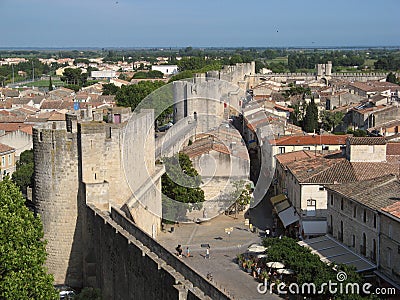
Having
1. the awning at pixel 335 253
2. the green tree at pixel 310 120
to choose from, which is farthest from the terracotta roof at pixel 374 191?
the green tree at pixel 310 120

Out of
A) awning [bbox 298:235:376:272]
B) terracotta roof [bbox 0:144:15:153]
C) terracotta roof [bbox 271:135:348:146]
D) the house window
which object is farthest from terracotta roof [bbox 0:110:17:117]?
awning [bbox 298:235:376:272]

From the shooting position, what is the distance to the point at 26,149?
3547cm

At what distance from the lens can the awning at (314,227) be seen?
2059 cm

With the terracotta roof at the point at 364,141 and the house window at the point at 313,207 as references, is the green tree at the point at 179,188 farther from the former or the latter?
the terracotta roof at the point at 364,141

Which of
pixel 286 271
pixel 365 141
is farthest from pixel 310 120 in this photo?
pixel 286 271

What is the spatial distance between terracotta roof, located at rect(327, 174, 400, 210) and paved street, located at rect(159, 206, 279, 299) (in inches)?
120

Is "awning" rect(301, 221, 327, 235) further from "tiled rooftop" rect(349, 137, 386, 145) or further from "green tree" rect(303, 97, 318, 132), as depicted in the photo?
"green tree" rect(303, 97, 318, 132)

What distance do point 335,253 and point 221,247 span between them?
465cm

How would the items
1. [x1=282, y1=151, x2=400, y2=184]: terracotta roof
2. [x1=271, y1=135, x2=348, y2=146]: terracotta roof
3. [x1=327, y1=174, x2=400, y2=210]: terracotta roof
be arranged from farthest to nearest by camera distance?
[x1=271, y1=135, x2=348, y2=146]: terracotta roof
[x1=282, y1=151, x2=400, y2=184]: terracotta roof
[x1=327, y1=174, x2=400, y2=210]: terracotta roof

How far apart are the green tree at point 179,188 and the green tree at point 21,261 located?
38.9ft

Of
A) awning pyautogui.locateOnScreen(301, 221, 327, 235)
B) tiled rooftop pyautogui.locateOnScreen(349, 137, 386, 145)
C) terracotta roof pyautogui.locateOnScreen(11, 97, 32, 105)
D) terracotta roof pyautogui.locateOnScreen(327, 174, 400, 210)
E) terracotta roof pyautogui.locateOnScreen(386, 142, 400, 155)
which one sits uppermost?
tiled rooftop pyautogui.locateOnScreen(349, 137, 386, 145)

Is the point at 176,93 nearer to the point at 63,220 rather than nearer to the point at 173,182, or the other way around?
the point at 173,182

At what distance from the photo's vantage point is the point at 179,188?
23.5m

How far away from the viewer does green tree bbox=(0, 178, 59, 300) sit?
1066cm
